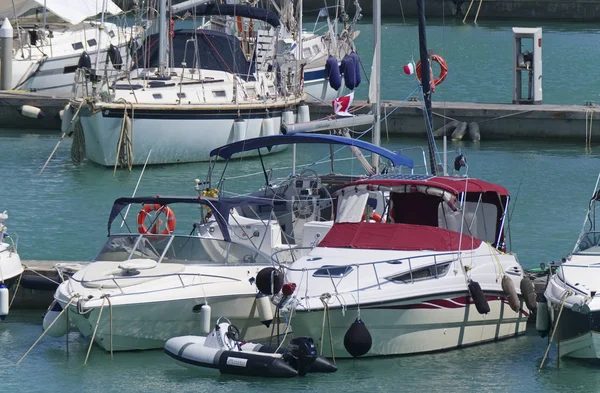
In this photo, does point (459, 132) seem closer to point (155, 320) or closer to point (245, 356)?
point (155, 320)

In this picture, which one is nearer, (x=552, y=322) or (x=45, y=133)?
(x=552, y=322)

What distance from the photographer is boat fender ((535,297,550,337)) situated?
17406 millimetres

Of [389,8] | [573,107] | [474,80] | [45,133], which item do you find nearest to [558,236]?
[573,107]

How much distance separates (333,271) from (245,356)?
1.69m

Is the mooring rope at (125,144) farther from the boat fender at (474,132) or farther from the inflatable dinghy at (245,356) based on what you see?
Answer: the inflatable dinghy at (245,356)

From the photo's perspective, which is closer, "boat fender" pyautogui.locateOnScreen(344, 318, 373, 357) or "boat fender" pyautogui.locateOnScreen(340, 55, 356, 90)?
"boat fender" pyautogui.locateOnScreen(344, 318, 373, 357)

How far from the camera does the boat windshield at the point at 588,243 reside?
18.0 metres

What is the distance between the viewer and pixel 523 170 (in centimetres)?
3288

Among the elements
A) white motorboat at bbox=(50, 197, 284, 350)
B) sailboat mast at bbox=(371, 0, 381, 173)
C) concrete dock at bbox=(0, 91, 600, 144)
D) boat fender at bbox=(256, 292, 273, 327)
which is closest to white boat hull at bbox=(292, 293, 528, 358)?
boat fender at bbox=(256, 292, 273, 327)

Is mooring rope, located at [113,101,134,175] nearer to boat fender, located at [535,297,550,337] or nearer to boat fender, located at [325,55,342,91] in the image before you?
boat fender, located at [325,55,342,91]

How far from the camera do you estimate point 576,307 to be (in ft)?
53.9

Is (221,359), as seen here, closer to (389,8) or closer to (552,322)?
(552,322)

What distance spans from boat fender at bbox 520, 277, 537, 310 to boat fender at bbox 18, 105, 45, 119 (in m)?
22.9

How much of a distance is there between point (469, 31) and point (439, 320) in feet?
172
